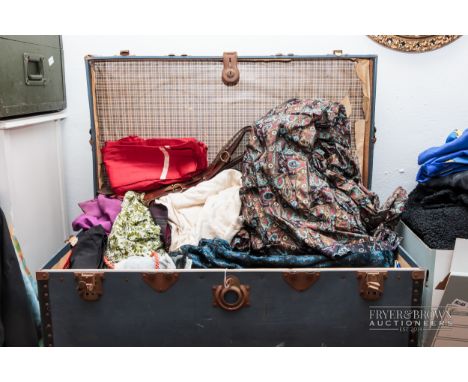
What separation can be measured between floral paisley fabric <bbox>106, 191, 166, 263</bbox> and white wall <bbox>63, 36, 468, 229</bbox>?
0.56 m

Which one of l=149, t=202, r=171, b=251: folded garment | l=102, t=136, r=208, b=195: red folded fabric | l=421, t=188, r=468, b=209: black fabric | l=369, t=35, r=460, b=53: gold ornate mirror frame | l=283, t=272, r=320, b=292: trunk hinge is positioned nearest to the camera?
l=283, t=272, r=320, b=292: trunk hinge

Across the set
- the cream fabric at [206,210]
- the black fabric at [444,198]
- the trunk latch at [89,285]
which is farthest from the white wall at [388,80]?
the trunk latch at [89,285]

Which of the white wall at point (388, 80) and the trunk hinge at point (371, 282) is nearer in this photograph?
the trunk hinge at point (371, 282)

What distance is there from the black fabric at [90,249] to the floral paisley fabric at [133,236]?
0.08ft

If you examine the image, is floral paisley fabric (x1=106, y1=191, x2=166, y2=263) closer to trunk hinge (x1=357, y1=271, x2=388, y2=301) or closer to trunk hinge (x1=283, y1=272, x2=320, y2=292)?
trunk hinge (x1=283, y1=272, x2=320, y2=292)

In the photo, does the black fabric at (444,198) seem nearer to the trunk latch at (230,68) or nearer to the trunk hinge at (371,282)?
the trunk hinge at (371,282)

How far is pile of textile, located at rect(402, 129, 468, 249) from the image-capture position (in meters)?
1.18

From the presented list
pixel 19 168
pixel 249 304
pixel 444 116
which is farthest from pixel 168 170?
pixel 444 116

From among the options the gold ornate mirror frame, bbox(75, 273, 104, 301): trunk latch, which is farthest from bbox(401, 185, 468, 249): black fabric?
bbox(75, 273, 104, 301): trunk latch

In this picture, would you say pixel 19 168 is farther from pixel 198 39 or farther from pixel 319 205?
pixel 319 205

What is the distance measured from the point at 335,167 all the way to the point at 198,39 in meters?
0.72

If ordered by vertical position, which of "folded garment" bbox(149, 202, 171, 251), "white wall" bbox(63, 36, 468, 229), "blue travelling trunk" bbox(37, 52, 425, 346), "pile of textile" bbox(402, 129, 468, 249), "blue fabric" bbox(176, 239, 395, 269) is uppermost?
"white wall" bbox(63, 36, 468, 229)

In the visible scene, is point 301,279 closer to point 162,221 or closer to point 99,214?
point 162,221

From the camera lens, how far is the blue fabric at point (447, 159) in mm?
1271
